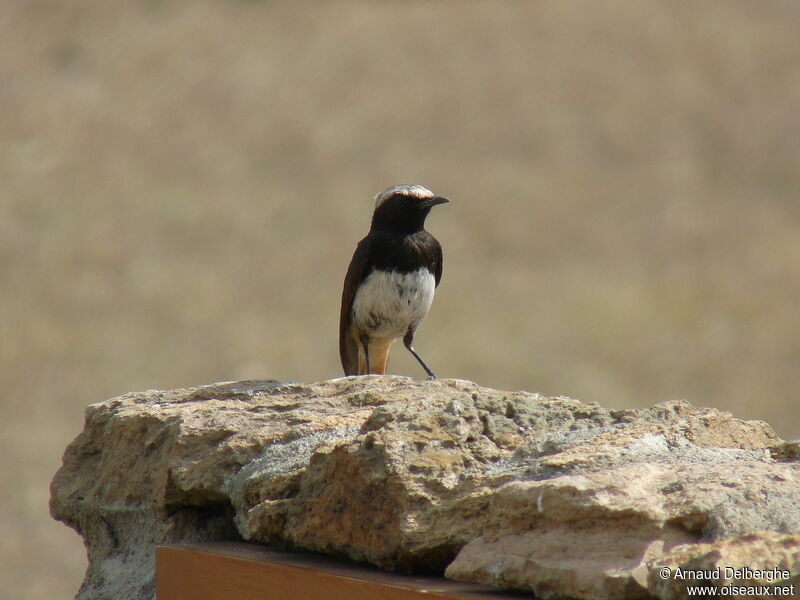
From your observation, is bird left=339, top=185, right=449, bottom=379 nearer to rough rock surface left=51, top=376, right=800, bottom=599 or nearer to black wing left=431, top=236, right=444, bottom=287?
black wing left=431, top=236, right=444, bottom=287

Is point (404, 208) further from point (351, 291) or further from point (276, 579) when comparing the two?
point (276, 579)

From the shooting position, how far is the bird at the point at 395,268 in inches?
227

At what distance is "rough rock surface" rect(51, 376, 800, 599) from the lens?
1.62 m

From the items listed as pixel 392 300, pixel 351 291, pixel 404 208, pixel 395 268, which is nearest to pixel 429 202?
pixel 404 208

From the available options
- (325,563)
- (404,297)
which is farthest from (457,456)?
(404,297)

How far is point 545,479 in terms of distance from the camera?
1832mm

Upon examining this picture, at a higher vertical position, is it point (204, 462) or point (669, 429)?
point (669, 429)

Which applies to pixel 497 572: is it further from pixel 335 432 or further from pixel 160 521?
pixel 160 521

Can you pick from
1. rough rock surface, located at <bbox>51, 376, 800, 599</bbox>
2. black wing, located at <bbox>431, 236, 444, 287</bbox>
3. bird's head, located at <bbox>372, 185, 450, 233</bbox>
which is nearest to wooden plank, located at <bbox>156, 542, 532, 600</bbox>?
rough rock surface, located at <bbox>51, 376, 800, 599</bbox>

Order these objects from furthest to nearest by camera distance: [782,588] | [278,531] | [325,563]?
[278,531]
[325,563]
[782,588]

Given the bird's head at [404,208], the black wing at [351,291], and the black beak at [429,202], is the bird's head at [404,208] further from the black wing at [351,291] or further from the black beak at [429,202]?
the black wing at [351,291]

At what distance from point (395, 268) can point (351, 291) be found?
0.34m

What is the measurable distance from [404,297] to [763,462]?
395 cm

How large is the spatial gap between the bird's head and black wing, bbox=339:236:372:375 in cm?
17
